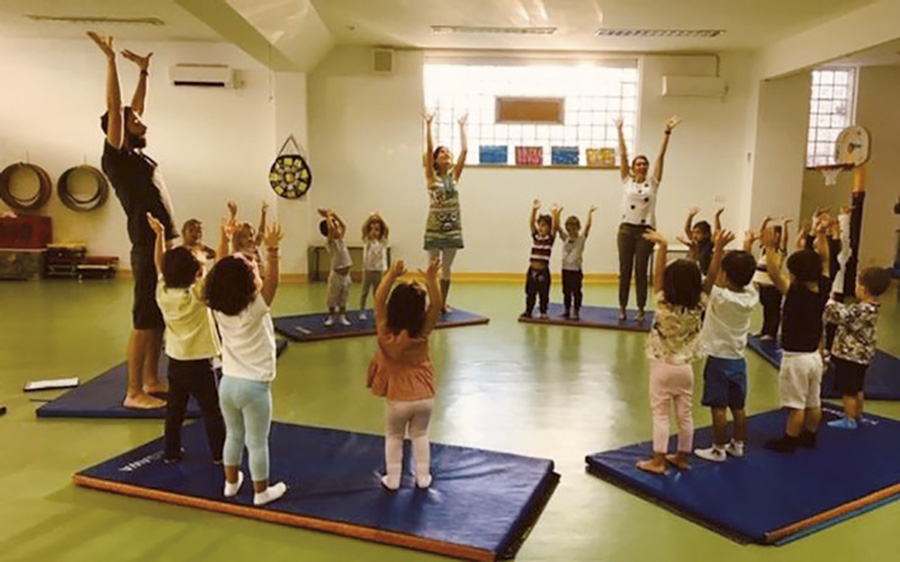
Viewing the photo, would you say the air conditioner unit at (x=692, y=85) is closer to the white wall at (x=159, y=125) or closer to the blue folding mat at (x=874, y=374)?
the blue folding mat at (x=874, y=374)

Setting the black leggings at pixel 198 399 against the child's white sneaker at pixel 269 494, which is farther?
the black leggings at pixel 198 399

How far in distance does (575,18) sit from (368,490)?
584 centimetres

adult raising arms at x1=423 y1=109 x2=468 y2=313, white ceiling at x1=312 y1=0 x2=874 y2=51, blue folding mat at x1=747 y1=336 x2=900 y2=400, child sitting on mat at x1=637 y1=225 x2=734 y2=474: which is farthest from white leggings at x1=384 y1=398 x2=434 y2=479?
white ceiling at x1=312 y1=0 x2=874 y2=51

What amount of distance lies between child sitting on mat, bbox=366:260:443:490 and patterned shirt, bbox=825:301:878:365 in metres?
2.34

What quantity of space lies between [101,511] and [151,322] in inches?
56.4

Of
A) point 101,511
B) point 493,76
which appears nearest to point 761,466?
point 101,511

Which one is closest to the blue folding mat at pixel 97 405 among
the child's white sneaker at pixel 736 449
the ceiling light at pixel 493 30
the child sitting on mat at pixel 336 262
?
the child sitting on mat at pixel 336 262

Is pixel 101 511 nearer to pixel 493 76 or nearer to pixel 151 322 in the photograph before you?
pixel 151 322

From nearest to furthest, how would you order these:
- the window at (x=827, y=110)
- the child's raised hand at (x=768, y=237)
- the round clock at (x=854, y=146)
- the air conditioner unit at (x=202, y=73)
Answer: the child's raised hand at (x=768, y=237) < the round clock at (x=854, y=146) < the air conditioner unit at (x=202, y=73) < the window at (x=827, y=110)

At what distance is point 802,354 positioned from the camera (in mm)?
3684

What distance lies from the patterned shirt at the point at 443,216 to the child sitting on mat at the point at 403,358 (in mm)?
3475

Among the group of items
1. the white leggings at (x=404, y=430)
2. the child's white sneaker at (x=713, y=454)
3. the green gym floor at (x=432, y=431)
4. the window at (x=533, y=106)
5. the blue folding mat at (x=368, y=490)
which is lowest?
the green gym floor at (x=432, y=431)

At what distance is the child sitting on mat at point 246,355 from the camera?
298 centimetres

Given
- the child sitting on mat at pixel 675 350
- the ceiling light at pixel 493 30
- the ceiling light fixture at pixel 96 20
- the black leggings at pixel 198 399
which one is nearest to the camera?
the child sitting on mat at pixel 675 350
